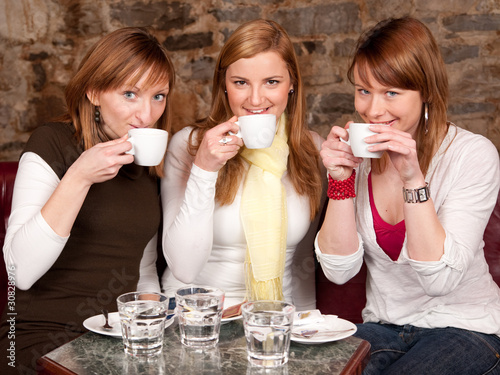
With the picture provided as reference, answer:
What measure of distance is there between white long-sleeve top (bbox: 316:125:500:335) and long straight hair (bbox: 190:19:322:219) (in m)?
0.27

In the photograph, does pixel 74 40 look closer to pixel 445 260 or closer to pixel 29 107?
pixel 29 107

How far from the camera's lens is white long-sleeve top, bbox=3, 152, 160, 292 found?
1.47m

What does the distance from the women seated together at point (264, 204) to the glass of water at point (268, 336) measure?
1.59ft

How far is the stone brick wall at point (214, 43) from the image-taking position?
8.83 ft

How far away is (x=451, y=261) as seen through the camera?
1498mm

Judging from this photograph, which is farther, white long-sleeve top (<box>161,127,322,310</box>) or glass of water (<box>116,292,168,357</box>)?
white long-sleeve top (<box>161,127,322,310</box>)

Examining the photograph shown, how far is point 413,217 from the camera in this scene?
149 centimetres

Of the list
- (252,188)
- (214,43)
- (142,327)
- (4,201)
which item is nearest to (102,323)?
(142,327)

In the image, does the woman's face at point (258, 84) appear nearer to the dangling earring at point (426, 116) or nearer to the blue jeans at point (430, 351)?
the dangling earring at point (426, 116)

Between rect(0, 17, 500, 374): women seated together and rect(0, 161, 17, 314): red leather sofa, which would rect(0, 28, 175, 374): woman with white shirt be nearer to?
rect(0, 17, 500, 374): women seated together

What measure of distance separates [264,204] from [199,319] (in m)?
0.76

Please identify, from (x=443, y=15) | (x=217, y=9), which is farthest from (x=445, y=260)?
(x=217, y=9)

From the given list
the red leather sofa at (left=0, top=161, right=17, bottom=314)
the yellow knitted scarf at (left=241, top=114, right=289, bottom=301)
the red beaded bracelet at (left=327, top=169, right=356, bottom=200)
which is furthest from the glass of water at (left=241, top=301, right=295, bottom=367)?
the red leather sofa at (left=0, top=161, right=17, bottom=314)

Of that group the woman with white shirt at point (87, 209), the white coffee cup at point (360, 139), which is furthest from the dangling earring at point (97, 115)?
the white coffee cup at point (360, 139)
